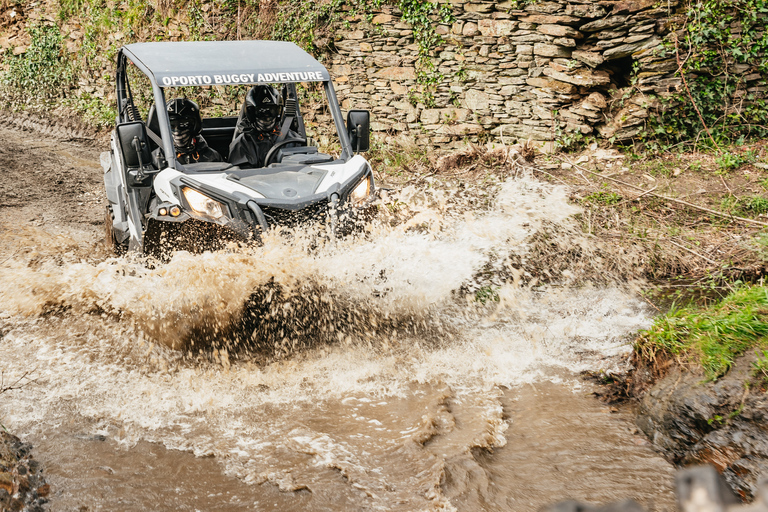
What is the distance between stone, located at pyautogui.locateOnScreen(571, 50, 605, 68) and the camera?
7.79m

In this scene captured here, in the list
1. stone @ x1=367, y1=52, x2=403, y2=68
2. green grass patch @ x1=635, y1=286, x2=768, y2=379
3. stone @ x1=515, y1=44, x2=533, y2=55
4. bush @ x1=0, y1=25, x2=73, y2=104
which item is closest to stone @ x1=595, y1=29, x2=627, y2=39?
stone @ x1=515, y1=44, x2=533, y2=55

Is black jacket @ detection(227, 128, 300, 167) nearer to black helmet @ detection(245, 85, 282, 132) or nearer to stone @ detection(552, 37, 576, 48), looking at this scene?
black helmet @ detection(245, 85, 282, 132)

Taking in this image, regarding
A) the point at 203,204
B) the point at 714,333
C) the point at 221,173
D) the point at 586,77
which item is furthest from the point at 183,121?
the point at 586,77

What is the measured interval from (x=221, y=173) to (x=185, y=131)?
84cm

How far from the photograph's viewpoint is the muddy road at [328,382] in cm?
311

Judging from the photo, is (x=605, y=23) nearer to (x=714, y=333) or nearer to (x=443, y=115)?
(x=443, y=115)

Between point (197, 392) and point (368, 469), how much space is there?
146cm

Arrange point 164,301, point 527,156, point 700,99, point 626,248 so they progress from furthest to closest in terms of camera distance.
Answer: point 527,156 → point 700,99 → point 626,248 → point 164,301

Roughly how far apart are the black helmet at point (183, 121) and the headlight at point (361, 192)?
1690 mm

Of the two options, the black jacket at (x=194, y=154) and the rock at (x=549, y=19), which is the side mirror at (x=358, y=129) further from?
the rock at (x=549, y=19)

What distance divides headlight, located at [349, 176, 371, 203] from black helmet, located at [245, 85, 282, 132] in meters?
1.33

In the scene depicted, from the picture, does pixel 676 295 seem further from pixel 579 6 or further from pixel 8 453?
pixel 8 453

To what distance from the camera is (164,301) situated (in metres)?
4.36

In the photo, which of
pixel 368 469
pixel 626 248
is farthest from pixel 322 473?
pixel 626 248
